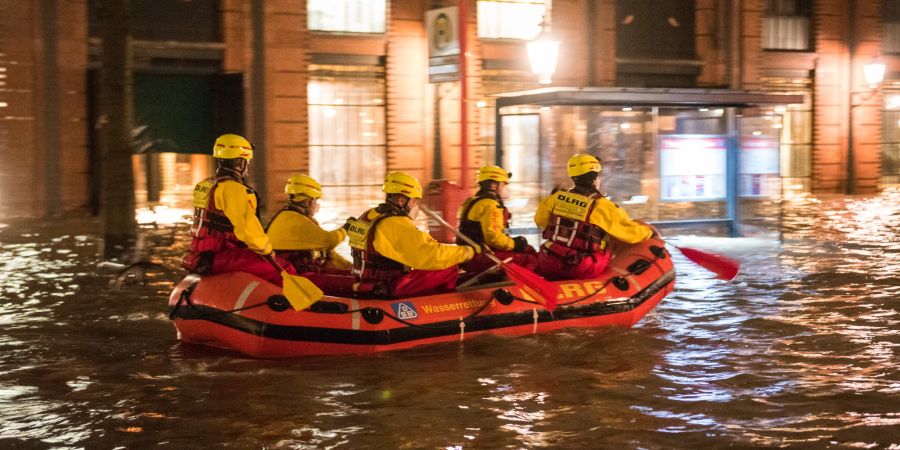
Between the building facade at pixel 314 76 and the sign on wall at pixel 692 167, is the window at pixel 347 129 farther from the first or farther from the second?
the sign on wall at pixel 692 167

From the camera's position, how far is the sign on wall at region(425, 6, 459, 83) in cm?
1638

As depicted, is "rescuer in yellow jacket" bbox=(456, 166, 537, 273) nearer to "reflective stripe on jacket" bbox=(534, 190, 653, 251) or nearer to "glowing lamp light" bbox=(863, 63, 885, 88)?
"reflective stripe on jacket" bbox=(534, 190, 653, 251)

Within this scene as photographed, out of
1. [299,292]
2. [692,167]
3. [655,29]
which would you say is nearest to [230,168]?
[299,292]

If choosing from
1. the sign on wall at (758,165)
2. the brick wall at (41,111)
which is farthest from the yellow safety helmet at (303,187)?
the brick wall at (41,111)

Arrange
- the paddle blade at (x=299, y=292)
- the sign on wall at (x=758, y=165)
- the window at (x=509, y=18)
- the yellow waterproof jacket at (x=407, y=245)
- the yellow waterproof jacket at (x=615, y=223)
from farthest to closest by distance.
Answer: the window at (x=509, y=18) → the sign on wall at (x=758, y=165) → the yellow waterproof jacket at (x=615, y=223) → the yellow waterproof jacket at (x=407, y=245) → the paddle blade at (x=299, y=292)

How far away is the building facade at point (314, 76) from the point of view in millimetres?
19750

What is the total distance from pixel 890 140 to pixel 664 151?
15603 mm

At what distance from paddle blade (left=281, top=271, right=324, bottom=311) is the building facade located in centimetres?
936

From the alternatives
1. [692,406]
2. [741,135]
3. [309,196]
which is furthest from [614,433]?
[741,135]

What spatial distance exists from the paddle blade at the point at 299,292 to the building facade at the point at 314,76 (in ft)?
30.7

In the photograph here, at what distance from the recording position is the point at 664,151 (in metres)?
17.7

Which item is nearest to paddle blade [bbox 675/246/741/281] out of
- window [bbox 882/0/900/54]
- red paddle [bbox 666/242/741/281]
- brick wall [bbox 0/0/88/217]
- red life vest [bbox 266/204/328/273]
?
red paddle [bbox 666/242/741/281]

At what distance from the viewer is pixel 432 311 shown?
9.15m

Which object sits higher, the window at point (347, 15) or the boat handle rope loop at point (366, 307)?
the window at point (347, 15)
